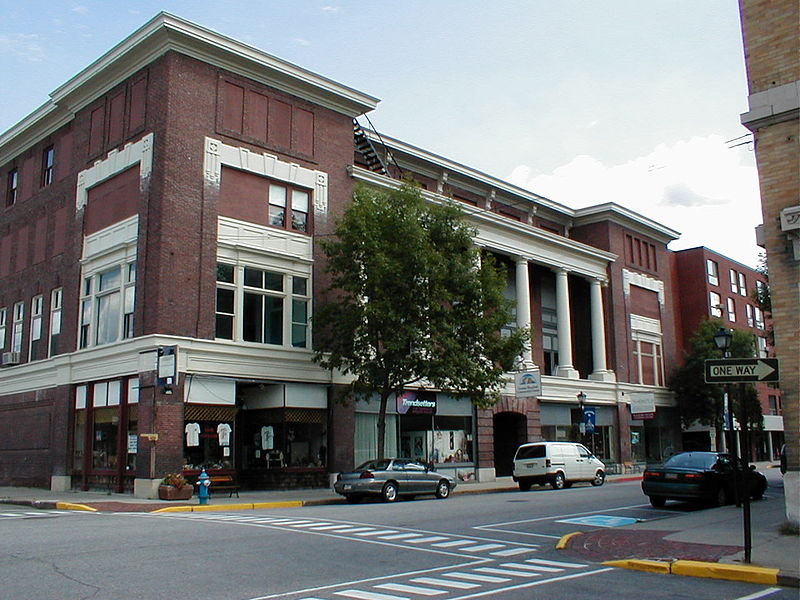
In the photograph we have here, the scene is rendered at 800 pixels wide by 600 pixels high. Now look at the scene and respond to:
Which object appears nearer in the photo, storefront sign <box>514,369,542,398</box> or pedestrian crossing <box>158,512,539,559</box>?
pedestrian crossing <box>158,512,539,559</box>

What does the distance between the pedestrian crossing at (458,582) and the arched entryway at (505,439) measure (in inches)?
1199

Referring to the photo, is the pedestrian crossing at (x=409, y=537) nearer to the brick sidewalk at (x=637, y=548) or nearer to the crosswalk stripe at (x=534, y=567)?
the crosswalk stripe at (x=534, y=567)

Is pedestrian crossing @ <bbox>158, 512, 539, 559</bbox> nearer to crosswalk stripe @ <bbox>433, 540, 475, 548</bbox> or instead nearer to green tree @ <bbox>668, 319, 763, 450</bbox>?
crosswalk stripe @ <bbox>433, 540, 475, 548</bbox>

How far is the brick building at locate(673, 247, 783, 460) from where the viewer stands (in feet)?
201

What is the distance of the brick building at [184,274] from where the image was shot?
27.5 meters

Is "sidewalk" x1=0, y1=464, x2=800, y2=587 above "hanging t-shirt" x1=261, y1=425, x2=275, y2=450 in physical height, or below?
below

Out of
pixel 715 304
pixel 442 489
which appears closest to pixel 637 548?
pixel 442 489

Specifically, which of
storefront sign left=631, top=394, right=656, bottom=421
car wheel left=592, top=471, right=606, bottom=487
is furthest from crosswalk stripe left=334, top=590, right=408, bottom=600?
storefront sign left=631, top=394, right=656, bottom=421

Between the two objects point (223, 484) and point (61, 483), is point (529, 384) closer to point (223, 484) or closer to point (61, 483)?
point (223, 484)

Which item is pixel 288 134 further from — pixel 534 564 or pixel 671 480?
pixel 534 564

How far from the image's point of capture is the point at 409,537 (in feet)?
48.7

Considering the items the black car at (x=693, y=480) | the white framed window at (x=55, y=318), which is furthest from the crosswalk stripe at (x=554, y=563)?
the white framed window at (x=55, y=318)

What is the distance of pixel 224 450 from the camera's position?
27.8m

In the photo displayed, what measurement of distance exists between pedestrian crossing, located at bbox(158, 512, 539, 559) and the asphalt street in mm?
22
